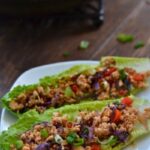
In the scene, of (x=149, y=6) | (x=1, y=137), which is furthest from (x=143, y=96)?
(x=149, y=6)

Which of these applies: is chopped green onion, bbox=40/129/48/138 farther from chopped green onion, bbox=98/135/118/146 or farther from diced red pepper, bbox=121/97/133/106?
diced red pepper, bbox=121/97/133/106

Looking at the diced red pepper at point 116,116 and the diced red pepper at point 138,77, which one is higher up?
the diced red pepper at point 138,77

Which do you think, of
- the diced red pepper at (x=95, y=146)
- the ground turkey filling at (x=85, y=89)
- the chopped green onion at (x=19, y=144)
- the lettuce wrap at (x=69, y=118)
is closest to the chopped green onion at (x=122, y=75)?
the ground turkey filling at (x=85, y=89)

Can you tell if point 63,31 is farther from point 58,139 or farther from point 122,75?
point 58,139

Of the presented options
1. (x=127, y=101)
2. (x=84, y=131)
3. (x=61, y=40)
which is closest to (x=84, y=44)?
(x=61, y=40)

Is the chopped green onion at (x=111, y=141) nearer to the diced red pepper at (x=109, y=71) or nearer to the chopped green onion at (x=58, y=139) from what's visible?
the chopped green onion at (x=58, y=139)

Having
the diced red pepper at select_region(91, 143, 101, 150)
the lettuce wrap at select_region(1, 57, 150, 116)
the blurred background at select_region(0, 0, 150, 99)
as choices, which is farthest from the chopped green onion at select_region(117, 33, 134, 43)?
the diced red pepper at select_region(91, 143, 101, 150)
